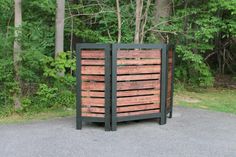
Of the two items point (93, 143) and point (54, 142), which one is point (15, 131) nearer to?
point (54, 142)

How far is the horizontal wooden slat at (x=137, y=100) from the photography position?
612cm

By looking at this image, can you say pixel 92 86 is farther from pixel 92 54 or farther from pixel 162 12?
pixel 162 12

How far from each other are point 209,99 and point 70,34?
407cm

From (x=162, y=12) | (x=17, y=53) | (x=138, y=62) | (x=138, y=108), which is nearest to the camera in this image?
(x=138, y=62)

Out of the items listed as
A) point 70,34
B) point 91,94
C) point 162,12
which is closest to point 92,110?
point 91,94

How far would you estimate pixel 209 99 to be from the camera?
32.5ft

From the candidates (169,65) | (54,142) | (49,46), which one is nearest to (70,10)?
(49,46)

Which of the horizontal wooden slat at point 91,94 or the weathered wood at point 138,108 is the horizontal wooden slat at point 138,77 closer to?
the horizontal wooden slat at point 91,94

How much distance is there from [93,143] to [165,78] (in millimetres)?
1905

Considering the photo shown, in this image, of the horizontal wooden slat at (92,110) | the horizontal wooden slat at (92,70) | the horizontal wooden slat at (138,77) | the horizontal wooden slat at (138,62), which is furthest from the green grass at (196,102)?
the horizontal wooden slat at (138,62)

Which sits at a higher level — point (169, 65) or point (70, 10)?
point (70, 10)

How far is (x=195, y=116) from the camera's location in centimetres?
740

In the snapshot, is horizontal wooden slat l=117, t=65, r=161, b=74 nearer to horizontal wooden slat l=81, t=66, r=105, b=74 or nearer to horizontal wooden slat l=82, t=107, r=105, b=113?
horizontal wooden slat l=81, t=66, r=105, b=74

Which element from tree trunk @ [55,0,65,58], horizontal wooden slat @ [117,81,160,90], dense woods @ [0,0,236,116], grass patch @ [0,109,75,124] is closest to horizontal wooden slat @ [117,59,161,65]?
horizontal wooden slat @ [117,81,160,90]
